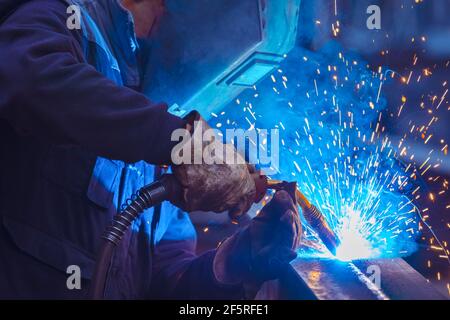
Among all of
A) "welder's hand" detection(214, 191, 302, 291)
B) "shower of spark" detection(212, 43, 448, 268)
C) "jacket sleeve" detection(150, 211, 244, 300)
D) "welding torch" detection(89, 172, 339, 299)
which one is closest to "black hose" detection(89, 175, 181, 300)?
"welding torch" detection(89, 172, 339, 299)

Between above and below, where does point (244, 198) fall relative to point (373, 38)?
below

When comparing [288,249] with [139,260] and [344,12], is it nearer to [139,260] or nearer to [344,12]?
[139,260]

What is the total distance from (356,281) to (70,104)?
3.23ft

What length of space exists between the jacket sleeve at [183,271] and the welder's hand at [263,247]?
45mm

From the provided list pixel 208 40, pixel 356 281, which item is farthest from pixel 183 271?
pixel 208 40

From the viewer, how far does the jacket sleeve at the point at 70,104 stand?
3.76ft

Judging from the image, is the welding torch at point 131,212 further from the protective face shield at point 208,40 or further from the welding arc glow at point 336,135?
the welding arc glow at point 336,135

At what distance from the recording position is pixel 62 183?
53.0 inches

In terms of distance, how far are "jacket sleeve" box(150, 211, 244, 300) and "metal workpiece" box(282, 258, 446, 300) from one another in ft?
0.86

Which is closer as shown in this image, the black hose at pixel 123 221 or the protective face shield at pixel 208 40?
the black hose at pixel 123 221

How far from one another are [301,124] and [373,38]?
1.95 feet

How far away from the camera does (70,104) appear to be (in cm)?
116

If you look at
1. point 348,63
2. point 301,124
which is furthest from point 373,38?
point 301,124

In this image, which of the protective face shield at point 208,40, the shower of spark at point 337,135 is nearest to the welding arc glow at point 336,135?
the shower of spark at point 337,135
